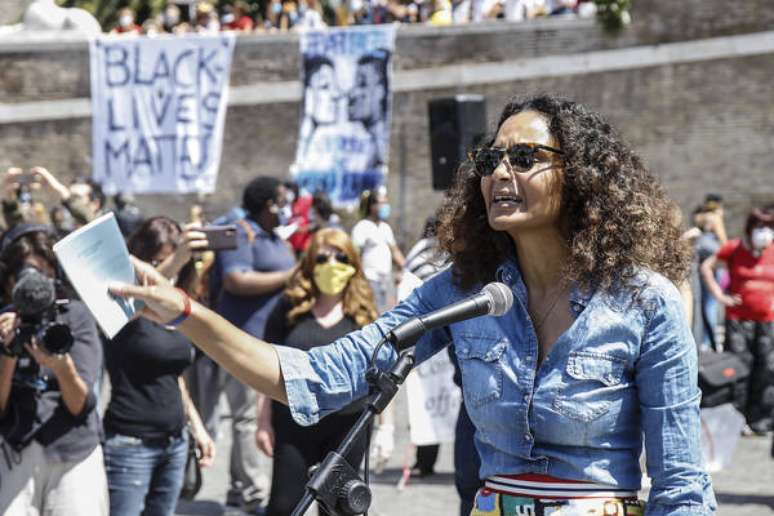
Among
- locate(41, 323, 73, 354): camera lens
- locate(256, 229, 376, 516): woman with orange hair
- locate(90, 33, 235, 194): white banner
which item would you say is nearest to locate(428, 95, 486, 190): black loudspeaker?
locate(256, 229, 376, 516): woman with orange hair

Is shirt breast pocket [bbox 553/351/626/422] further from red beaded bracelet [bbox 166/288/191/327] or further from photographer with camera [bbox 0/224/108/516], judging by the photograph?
photographer with camera [bbox 0/224/108/516]

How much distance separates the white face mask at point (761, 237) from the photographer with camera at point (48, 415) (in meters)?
6.46

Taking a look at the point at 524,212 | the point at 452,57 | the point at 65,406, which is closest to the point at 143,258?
the point at 65,406

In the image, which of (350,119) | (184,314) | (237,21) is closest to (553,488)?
(184,314)

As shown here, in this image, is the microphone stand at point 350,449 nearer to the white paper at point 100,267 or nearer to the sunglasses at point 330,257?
the white paper at point 100,267

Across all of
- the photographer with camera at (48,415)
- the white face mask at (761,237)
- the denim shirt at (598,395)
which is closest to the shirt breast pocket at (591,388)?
the denim shirt at (598,395)

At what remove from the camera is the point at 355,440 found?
301cm

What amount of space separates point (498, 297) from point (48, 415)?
2680 mm

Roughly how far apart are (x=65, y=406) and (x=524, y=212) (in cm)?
263

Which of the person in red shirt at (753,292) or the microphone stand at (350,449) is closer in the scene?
the microphone stand at (350,449)

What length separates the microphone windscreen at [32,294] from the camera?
5016mm

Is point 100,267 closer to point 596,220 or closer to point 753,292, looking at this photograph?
point 596,220

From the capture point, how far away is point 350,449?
9.95ft

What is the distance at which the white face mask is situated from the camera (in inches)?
424
